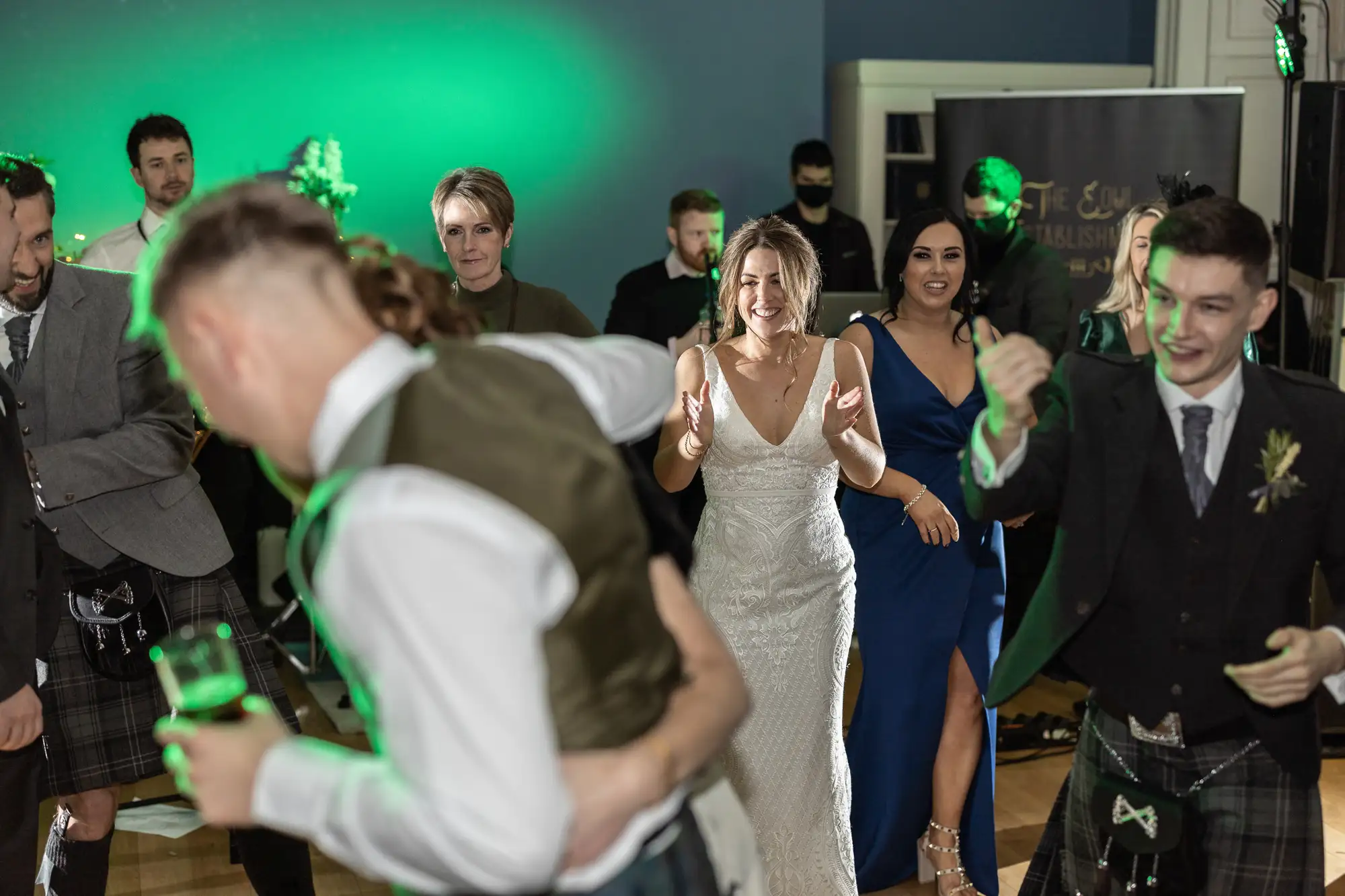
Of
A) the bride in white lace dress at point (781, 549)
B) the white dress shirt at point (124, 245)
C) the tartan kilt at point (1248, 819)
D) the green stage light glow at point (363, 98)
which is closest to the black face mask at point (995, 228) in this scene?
the green stage light glow at point (363, 98)

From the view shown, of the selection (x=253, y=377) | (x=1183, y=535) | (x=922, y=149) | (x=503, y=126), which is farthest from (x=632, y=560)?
(x=922, y=149)

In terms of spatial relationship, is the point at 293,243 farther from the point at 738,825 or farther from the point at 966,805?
the point at 966,805

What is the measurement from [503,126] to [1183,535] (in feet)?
18.2

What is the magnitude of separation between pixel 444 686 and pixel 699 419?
2.44m

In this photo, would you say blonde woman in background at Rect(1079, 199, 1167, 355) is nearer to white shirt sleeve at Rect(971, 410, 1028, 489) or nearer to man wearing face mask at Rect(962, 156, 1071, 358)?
man wearing face mask at Rect(962, 156, 1071, 358)

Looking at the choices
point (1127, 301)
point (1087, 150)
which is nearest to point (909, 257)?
point (1127, 301)

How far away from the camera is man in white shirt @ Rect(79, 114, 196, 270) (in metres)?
5.36

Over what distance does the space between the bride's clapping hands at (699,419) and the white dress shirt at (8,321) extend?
146 cm

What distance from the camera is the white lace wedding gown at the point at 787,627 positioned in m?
3.64

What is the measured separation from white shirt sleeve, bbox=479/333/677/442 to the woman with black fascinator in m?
2.78

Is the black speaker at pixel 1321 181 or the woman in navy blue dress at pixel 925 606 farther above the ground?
the black speaker at pixel 1321 181

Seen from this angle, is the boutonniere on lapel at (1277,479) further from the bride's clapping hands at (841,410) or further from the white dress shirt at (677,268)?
the white dress shirt at (677,268)

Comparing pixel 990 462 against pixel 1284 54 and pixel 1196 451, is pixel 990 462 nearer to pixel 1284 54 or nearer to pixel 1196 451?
pixel 1196 451

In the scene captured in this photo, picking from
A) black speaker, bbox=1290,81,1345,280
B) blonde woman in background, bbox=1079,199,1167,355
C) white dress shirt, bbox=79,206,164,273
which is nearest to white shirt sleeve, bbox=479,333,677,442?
blonde woman in background, bbox=1079,199,1167,355
